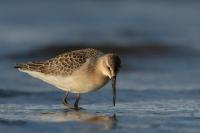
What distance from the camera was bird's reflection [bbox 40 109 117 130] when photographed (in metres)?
12.8

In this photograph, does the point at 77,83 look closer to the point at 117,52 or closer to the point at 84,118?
the point at 84,118

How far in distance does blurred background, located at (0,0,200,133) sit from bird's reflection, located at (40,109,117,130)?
2 cm

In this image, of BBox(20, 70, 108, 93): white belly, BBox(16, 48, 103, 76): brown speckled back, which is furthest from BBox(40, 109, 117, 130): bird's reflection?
BBox(16, 48, 103, 76): brown speckled back

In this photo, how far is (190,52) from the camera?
24.0m

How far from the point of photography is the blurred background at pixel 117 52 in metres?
13.1

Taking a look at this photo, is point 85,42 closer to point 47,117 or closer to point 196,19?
point 196,19

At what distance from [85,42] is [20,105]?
37.2 ft

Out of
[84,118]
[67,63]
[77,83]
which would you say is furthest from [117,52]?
[84,118]

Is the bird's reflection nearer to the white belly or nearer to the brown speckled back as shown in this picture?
the white belly

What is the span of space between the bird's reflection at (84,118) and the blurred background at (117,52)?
0.02 m

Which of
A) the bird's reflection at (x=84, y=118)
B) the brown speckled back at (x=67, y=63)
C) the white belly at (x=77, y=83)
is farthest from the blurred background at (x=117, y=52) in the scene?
the brown speckled back at (x=67, y=63)

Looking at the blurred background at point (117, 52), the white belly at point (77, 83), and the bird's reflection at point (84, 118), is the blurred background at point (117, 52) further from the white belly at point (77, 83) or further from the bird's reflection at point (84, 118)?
the white belly at point (77, 83)

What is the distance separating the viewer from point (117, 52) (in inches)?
954

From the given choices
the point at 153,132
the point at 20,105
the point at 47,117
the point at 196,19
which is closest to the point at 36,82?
the point at 20,105
